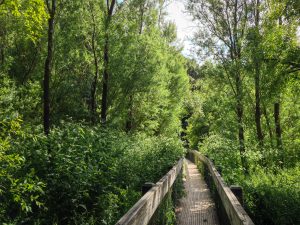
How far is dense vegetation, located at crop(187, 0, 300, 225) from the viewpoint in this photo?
22.0 ft

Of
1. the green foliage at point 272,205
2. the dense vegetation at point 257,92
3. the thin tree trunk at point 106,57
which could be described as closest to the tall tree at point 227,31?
the dense vegetation at point 257,92

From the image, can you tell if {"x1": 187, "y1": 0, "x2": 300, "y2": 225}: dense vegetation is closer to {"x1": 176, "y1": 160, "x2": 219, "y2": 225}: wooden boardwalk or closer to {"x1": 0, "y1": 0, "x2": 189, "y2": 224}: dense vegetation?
{"x1": 176, "y1": 160, "x2": 219, "y2": 225}: wooden boardwalk

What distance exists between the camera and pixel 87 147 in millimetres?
5598

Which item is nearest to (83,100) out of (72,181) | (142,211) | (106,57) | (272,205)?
(106,57)

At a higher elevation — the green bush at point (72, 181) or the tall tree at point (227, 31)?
the tall tree at point (227, 31)

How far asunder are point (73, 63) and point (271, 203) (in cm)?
1414

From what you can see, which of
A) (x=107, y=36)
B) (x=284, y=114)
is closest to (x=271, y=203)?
(x=107, y=36)

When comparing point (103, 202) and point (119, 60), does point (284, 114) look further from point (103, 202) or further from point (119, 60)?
point (103, 202)

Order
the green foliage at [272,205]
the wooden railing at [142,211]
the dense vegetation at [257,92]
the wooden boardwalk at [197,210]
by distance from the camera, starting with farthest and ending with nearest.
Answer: the wooden boardwalk at [197,210] < the dense vegetation at [257,92] < the green foliage at [272,205] < the wooden railing at [142,211]

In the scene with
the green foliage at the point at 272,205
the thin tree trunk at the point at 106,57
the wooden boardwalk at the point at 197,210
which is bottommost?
the wooden boardwalk at the point at 197,210

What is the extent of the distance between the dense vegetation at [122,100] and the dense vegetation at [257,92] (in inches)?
1.9

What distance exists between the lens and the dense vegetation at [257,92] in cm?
672

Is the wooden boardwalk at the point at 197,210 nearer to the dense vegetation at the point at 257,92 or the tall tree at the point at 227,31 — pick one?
the dense vegetation at the point at 257,92

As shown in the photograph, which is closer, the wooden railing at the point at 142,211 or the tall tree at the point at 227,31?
the wooden railing at the point at 142,211
